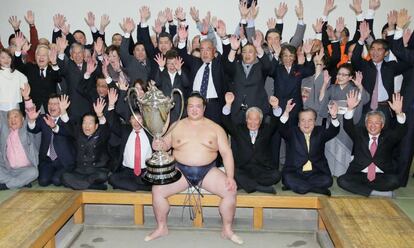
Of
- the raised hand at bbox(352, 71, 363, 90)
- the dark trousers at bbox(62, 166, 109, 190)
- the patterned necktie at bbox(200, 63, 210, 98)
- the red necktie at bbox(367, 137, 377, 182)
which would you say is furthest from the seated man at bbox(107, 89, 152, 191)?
the raised hand at bbox(352, 71, 363, 90)

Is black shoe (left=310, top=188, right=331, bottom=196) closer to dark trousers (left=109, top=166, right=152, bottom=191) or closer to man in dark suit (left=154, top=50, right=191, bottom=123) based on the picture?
dark trousers (left=109, top=166, right=152, bottom=191)

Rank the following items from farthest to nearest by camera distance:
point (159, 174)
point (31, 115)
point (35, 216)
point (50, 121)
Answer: point (31, 115), point (50, 121), point (35, 216), point (159, 174)

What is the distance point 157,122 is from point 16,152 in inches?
99.4

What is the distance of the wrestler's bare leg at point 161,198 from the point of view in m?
4.76

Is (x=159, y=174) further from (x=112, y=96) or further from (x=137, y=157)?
(x=112, y=96)

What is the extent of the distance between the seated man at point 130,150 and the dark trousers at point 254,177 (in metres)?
1.05

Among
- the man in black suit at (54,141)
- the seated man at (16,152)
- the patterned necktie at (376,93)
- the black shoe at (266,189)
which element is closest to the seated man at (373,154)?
the patterned necktie at (376,93)

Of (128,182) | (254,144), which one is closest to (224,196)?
(254,144)

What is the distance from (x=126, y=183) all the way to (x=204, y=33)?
100 inches

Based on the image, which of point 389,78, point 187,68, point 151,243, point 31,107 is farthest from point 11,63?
point 389,78

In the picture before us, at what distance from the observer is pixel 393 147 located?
5.26 meters

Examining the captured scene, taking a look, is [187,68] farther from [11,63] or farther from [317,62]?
[11,63]

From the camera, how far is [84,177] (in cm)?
532

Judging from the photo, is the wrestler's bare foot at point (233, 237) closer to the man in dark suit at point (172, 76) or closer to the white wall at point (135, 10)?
the man in dark suit at point (172, 76)
